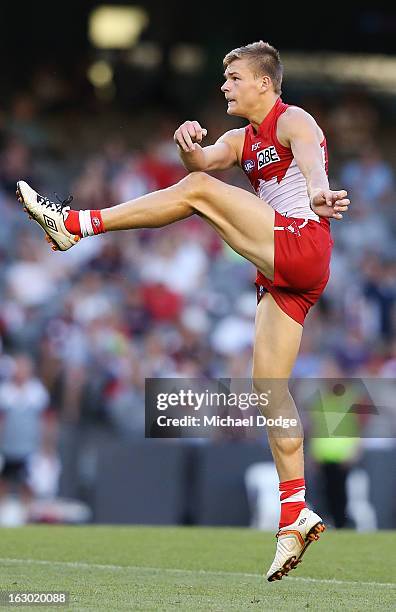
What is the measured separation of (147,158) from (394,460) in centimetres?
619

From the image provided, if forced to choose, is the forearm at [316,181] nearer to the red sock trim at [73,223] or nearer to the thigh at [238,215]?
the thigh at [238,215]

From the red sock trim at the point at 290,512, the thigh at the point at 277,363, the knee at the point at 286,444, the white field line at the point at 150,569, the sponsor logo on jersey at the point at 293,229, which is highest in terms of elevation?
the sponsor logo on jersey at the point at 293,229

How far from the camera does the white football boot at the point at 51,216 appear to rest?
768 cm

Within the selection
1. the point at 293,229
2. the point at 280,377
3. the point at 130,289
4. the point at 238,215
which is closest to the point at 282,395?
the point at 280,377

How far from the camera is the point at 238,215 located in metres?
7.57

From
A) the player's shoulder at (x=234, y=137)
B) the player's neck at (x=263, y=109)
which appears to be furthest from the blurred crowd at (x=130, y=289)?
the player's neck at (x=263, y=109)

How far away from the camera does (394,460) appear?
14.3 meters

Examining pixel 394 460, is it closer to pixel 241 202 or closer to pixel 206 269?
pixel 206 269

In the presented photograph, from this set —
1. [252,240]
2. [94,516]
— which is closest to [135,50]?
[94,516]

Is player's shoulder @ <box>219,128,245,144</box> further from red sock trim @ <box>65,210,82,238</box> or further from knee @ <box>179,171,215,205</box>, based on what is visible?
red sock trim @ <box>65,210,82,238</box>

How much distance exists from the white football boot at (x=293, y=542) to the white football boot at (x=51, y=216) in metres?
1.98

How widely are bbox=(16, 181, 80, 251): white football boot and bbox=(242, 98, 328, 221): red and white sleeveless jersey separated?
1.14 m

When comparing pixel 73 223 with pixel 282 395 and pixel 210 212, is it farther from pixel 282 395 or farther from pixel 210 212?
pixel 282 395

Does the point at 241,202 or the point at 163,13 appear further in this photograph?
the point at 163,13
